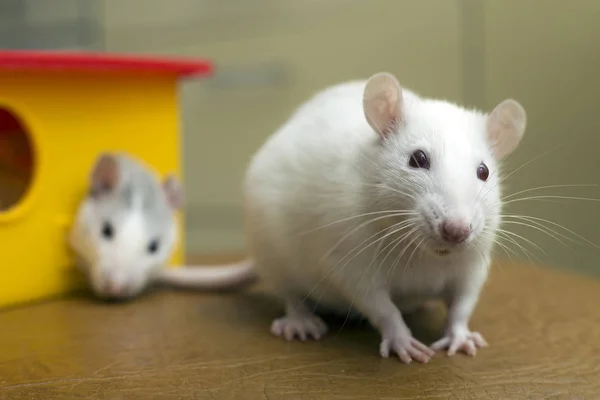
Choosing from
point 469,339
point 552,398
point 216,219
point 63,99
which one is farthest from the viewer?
point 216,219

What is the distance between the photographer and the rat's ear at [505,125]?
135 cm

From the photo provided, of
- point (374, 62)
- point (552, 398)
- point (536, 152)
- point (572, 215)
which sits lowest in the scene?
point (552, 398)

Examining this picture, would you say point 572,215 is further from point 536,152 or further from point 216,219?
point 216,219

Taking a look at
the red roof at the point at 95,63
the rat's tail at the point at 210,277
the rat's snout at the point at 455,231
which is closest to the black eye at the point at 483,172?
the rat's snout at the point at 455,231

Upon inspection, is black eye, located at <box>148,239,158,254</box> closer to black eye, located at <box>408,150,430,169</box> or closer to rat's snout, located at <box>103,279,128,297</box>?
rat's snout, located at <box>103,279,128,297</box>

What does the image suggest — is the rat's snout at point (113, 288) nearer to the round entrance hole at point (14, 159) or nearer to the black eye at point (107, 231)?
the black eye at point (107, 231)

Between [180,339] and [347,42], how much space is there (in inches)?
68.4

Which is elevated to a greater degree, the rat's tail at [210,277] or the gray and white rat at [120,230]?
the gray and white rat at [120,230]

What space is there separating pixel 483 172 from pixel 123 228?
108 centimetres

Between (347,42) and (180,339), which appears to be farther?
(347,42)

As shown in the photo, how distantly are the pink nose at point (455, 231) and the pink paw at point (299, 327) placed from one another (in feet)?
1.68

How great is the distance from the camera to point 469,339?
146 cm

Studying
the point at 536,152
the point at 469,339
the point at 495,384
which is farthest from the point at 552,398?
the point at 536,152

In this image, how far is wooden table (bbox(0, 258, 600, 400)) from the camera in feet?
4.00
